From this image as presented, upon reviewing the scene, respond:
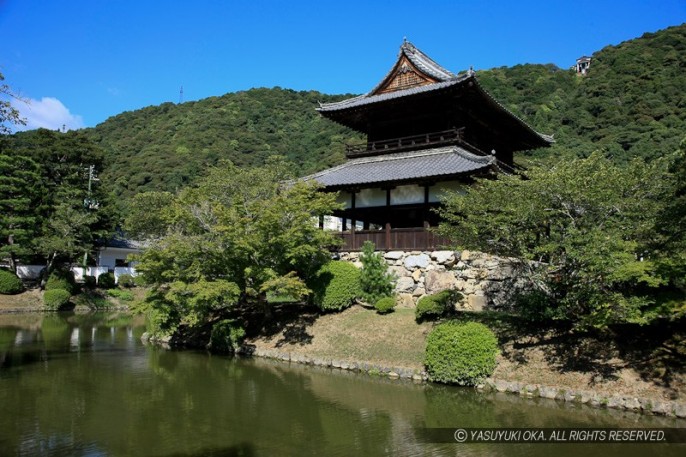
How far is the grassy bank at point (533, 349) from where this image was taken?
12.9 m

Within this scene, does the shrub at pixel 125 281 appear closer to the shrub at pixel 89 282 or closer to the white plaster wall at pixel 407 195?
the shrub at pixel 89 282

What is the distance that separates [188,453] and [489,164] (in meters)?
14.8

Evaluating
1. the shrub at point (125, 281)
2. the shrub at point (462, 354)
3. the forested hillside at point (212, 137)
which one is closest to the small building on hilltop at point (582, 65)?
the forested hillside at point (212, 137)

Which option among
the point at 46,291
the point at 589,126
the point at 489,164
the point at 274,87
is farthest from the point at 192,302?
the point at 274,87

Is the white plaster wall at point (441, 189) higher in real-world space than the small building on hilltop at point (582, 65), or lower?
lower

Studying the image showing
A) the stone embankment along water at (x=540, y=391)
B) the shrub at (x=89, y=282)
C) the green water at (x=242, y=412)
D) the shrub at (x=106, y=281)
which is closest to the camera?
the green water at (x=242, y=412)

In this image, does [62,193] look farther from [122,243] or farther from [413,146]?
[413,146]

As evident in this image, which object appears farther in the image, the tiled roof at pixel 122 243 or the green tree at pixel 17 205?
the tiled roof at pixel 122 243

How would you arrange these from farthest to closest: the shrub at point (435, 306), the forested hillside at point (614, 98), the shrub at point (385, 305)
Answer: the forested hillside at point (614, 98) < the shrub at point (385, 305) < the shrub at point (435, 306)

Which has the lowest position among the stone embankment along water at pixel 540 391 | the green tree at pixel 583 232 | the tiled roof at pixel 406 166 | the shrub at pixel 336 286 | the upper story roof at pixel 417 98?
the stone embankment along water at pixel 540 391

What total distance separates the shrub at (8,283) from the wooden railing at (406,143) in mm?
27878

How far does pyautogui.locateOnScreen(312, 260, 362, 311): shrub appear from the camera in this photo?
2052 cm

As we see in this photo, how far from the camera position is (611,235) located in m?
13.5

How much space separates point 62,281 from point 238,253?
2625 centimetres
